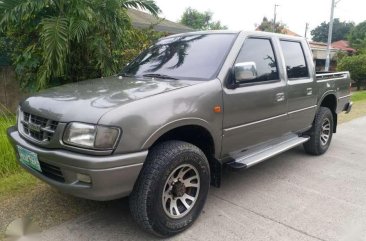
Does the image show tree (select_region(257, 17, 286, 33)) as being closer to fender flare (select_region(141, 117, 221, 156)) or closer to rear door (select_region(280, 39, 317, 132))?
rear door (select_region(280, 39, 317, 132))

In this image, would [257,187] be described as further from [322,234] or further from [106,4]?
[106,4]

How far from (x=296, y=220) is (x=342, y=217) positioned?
51 centimetres

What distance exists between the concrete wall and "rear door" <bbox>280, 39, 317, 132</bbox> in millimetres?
5392

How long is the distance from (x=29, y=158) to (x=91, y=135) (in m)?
0.82

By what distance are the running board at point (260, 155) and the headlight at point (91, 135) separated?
1.59 metres

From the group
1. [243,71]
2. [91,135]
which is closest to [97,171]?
[91,135]

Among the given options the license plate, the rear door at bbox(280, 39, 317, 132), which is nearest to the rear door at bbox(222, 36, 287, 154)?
the rear door at bbox(280, 39, 317, 132)

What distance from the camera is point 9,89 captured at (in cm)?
726

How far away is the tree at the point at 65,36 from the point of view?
5270mm

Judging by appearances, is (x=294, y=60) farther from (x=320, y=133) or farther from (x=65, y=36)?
(x=65, y=36)

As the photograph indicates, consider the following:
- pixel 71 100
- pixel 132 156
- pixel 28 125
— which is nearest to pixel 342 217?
pixel 132 156

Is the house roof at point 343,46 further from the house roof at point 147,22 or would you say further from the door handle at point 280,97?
the door handle at point 280,97

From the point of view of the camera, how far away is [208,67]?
366cm

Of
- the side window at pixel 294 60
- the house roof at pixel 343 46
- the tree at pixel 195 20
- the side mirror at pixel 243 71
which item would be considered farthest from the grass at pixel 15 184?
the tree at pixel 195 20
